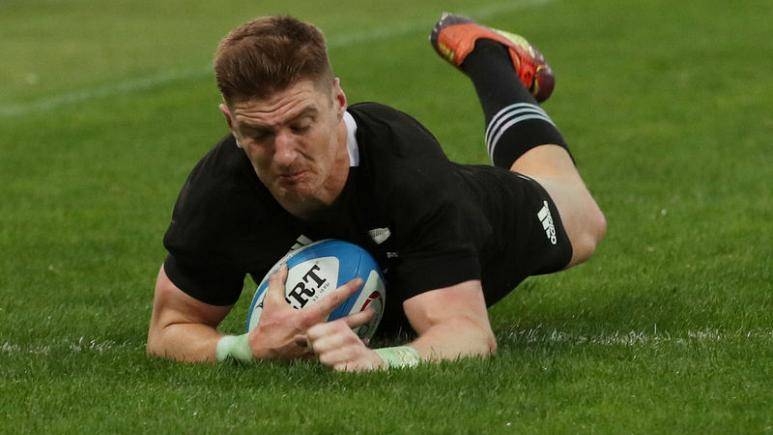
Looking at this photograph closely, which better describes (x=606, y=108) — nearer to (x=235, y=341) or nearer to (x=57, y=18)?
(x=235, y=341)

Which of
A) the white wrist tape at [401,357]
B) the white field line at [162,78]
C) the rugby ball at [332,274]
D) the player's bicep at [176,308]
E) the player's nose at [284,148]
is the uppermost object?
the player's nose at [284,148]

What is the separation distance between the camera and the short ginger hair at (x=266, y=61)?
19.2ft

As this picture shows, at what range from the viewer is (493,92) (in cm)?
886

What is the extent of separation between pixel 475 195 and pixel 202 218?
119 cm

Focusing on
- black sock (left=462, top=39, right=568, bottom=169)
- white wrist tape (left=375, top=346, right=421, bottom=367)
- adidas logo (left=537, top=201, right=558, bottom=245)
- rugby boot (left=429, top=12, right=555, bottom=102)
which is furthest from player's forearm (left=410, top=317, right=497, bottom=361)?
rugby boot (left=429, top=12, right=555, bottom=102)

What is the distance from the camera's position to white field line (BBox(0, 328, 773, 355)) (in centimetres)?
687

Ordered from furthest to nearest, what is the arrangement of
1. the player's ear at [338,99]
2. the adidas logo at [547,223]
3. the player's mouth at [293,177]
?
the adidas logo at [547,223] → the player's ear at [338,99] → the player's mouth at [293,177]

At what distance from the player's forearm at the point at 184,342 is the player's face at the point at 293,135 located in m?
0.76

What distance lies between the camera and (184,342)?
260 inches

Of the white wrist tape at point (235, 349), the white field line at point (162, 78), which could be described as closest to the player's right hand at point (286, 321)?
A: the white wrist tape at point (235, 349)

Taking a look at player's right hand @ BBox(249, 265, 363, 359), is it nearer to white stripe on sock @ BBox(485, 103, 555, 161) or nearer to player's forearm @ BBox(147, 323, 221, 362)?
player's forearm @ BBox(147, 323, 221, 362)

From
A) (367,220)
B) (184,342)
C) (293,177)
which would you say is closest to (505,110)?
(367,220)

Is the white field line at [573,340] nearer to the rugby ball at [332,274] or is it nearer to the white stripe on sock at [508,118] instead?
the rugby ball at [332,274]

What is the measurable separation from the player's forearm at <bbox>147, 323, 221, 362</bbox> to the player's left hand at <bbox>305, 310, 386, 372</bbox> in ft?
2.09
